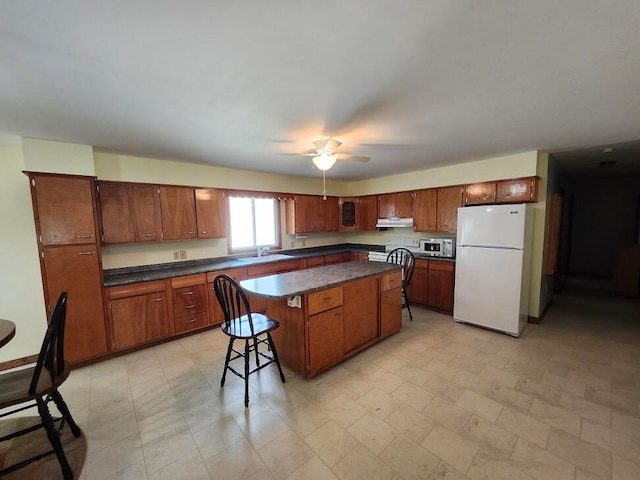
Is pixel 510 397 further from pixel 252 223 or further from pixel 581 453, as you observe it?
pixel 252 223

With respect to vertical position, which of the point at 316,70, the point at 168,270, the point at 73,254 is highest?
the point at 316,70

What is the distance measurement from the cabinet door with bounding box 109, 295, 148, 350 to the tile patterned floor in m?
0.21

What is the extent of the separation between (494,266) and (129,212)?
185 inches

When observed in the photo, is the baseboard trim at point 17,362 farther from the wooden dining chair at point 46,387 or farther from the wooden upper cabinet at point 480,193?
the wooden upper cabinet at point 480,193

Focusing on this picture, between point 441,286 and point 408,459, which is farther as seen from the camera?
point 441,286

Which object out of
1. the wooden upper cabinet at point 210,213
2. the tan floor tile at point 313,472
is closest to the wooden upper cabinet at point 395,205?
the wooden upper cabinet at point 210,213

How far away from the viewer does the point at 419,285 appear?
14.3 ft

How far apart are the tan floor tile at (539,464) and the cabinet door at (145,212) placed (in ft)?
13.4

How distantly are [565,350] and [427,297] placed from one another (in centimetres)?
171

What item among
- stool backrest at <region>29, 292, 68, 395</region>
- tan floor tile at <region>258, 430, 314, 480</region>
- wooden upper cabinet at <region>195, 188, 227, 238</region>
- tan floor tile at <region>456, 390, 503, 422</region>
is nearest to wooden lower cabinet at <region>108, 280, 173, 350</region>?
wooden upper cabinet at <region>195, 188, 227, 238</region>

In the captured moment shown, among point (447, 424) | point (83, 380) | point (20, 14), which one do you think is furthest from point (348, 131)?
point (83, 380)

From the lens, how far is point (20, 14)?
106 cm

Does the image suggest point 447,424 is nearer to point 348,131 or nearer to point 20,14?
point 348,131

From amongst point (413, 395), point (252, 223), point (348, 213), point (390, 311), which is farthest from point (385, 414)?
point (348, 213)
